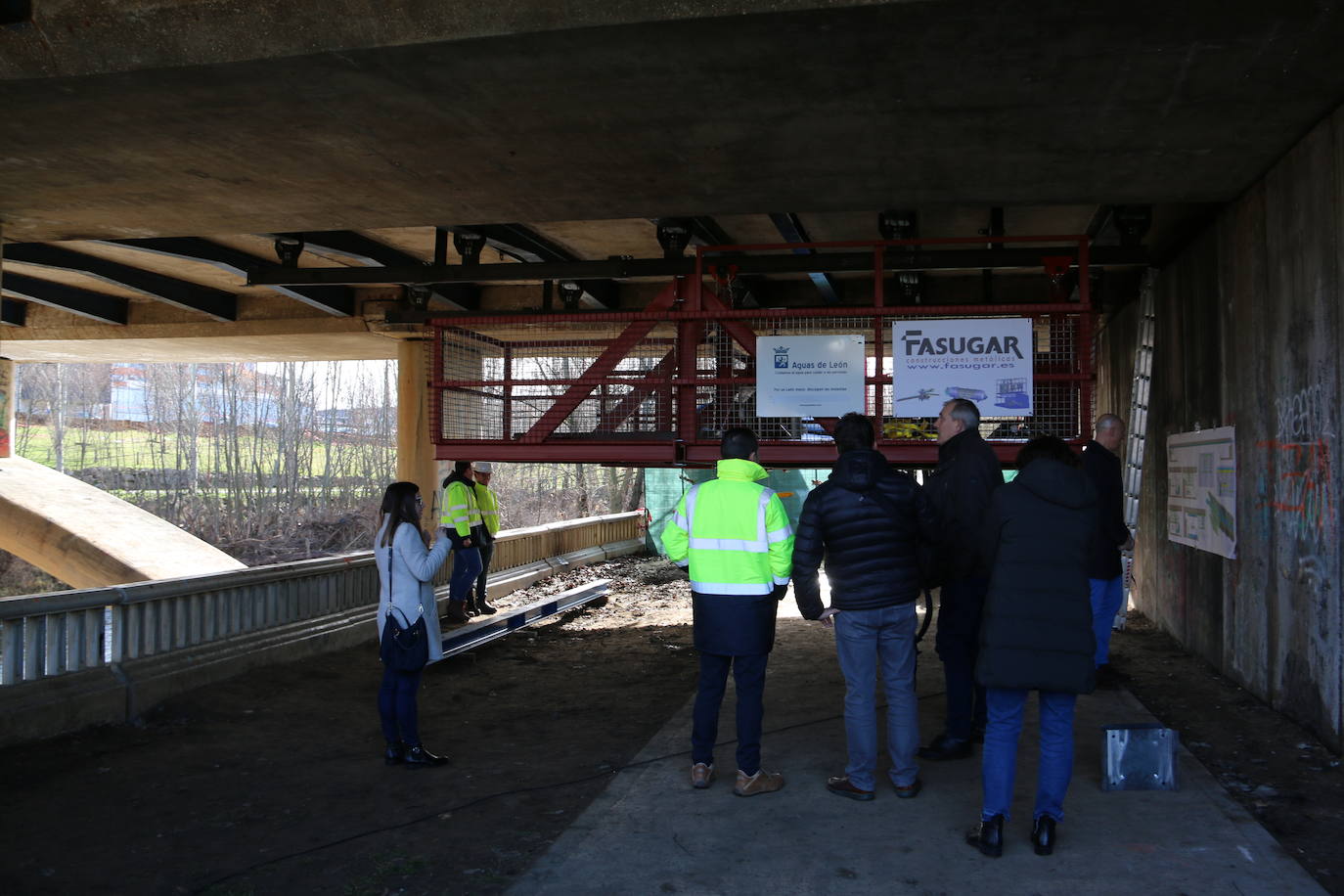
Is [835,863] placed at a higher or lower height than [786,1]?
lower

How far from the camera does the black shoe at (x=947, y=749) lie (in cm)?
561

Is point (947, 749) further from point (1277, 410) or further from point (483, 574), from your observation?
point (483, 574)

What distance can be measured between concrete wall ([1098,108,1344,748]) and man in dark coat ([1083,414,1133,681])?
2.95 feet

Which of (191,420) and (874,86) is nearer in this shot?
(874,86)

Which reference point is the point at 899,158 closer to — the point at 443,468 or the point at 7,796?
the point at 7,796

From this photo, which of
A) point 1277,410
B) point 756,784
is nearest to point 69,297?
point 756,784

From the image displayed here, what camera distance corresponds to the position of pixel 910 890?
3.83m

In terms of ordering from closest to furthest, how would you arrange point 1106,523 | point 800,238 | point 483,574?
1. point 1106,523
2. point 800,238
3. point 483,574

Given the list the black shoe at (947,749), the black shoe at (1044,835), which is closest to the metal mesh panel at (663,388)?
the black shoe at (947,749)

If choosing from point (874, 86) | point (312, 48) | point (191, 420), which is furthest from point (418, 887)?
point (191, 420)

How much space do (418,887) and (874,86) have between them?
4374mm

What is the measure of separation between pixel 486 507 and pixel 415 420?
13.5 feet

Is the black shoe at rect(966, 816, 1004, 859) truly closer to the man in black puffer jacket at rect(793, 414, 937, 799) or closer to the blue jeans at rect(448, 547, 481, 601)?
the man in black puffer jacket at rect(793, 414, 937, 799)

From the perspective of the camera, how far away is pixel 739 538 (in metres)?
5.05
